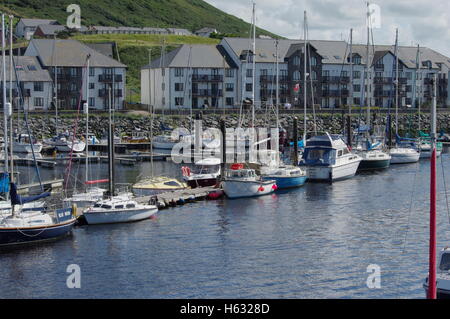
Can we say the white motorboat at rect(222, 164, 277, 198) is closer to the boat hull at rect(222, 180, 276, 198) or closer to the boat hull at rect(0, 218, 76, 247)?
the boat hull at rect(222, 180, 276, 198)

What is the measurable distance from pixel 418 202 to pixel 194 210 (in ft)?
63.2

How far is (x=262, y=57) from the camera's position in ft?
458

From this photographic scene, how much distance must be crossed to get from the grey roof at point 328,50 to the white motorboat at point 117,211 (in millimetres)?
Answer: 82261

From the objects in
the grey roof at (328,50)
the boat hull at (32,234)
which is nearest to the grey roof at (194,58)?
the grey roof at (328,50)

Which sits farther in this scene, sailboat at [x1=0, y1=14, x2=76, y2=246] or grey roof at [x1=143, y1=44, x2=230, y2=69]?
grey roof at [x1=143, y1=44, x2=230, y2=69]

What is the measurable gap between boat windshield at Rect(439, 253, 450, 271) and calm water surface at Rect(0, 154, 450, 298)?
3.69m

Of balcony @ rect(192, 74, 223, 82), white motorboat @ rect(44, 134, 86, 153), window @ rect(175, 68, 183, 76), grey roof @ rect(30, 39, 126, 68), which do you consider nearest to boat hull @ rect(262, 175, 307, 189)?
white motorboat @ rect(44, 134, 86, 153)

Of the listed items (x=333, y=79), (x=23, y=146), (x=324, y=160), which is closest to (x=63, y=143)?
(x=23, y=146)

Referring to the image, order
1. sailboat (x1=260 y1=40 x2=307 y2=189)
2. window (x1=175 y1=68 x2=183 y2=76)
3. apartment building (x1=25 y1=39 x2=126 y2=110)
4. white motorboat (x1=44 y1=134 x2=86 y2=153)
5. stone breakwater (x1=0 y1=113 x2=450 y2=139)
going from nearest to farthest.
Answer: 1. sailboat (x1=260 y1=40 x2=307 y2=189)
2. white motorboat (x1=44 y1=134 x2=86 y2=153)
3. stone breakwater (x1=0 y1=113 x2=450 y2=139)
4. apartment building (x1=25 y1=39 x2=126 y2=110)
5. window (x1=175 y1=68 x2=183 y2=76)

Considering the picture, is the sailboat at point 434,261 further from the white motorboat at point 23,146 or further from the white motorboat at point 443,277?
the white motorboat at point 23,146

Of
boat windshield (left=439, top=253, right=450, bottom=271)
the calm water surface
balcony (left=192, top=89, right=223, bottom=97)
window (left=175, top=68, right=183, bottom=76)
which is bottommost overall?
the calm water surface

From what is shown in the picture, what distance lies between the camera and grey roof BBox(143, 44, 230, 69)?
135250 millimetres

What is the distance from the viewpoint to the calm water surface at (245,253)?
36.6 m

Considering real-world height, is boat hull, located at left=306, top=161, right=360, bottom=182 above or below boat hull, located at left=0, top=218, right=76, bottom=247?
above
